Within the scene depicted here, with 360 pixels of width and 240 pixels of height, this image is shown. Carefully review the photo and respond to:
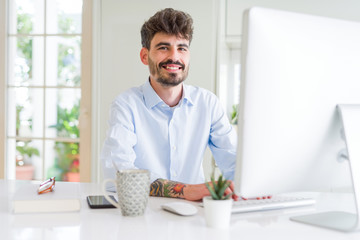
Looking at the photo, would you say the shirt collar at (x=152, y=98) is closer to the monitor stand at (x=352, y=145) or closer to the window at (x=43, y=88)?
the monitor stand at (x=352, y=145)

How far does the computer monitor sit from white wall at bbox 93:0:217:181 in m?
2.00

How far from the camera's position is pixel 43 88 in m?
3.32

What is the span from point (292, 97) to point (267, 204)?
37cm

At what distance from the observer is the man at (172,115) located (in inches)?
68.7

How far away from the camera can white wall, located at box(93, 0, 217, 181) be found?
2959mm

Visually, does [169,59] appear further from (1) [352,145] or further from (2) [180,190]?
(1) [352,145]

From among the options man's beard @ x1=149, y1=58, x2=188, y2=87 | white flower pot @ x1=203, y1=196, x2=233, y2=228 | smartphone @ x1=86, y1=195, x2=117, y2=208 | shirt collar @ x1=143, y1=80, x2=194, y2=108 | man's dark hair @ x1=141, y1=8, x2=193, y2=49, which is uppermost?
man's dark hair @ x1=141, y1=8, x2=193, y2=49

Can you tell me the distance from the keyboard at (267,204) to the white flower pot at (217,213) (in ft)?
0.48

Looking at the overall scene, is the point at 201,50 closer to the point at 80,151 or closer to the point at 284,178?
the point at 80,151

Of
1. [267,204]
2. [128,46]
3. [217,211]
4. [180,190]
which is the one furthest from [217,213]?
[128,46]

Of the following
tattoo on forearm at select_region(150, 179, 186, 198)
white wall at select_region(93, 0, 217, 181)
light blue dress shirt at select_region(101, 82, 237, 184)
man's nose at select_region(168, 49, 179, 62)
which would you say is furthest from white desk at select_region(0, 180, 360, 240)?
white wall at select_region(93, 0, 217, 181)

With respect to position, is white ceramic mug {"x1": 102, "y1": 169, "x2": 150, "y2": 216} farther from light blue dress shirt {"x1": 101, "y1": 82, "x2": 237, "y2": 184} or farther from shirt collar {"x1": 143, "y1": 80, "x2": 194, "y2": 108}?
shirt collar {"x1": 143, "y1": 80, "x2": 194, "y2": 108}

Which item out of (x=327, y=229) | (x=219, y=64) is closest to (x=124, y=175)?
(x=327, y=229)

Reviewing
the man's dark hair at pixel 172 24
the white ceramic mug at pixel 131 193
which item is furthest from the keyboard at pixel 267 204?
the man's dark hair at pixel 172 24
